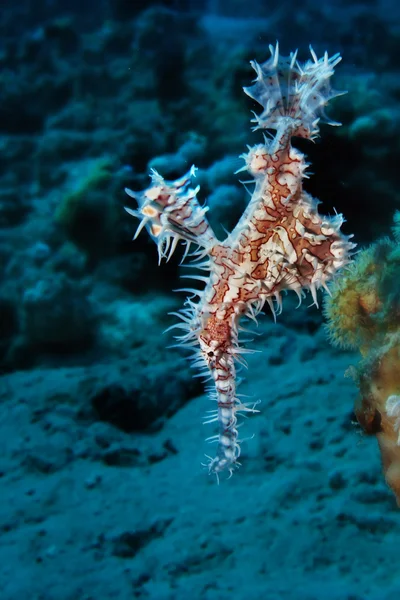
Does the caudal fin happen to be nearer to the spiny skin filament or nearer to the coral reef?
the spiny skin filament

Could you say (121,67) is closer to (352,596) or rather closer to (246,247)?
(246,247)

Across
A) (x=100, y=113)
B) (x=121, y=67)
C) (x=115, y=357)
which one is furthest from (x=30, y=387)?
(x=121, y=67)

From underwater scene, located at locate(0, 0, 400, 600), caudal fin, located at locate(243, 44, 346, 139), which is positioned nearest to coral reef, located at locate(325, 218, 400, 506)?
underwater scene, located at locate(0, 0, 400, 600)

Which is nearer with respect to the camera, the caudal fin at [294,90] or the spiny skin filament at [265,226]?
the spiny skin filament at [265,226]

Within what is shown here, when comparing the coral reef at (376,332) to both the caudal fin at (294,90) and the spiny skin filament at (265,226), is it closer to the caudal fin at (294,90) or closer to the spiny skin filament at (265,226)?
the spiny skin filament at (265,226)

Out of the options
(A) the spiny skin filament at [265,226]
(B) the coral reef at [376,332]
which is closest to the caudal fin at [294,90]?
(A) the spiny skin filament at [265,226]

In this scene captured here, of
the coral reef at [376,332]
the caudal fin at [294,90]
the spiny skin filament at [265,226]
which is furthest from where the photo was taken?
the coral reef at [376,332]

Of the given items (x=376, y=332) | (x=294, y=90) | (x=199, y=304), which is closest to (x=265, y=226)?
(x=199, y=304)
